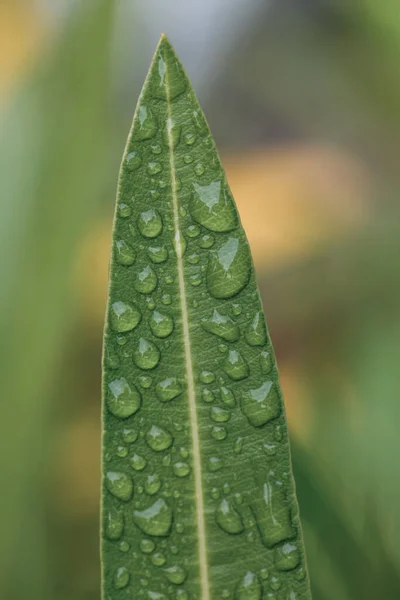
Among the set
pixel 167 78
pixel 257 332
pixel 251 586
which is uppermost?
pixel 167 78

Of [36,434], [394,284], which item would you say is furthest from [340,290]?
[36,434]

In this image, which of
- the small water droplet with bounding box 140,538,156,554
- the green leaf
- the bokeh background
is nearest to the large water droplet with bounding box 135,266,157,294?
the green leaf

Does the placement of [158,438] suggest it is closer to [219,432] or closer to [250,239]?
[219,432]

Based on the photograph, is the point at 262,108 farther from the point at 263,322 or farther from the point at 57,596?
the point at 263,322

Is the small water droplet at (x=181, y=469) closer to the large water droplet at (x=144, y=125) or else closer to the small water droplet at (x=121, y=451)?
the small water droplet at (x=121, y=451)

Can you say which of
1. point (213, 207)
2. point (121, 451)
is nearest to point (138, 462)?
point (121, 451)
